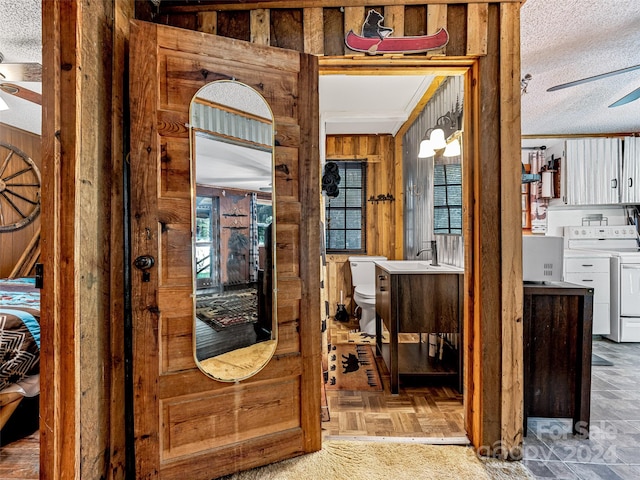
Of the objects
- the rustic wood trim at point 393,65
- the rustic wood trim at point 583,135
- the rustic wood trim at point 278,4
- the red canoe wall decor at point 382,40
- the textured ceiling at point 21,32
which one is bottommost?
the rustic wood trim at point 393,65

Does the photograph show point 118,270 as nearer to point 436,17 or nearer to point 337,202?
point 436,17

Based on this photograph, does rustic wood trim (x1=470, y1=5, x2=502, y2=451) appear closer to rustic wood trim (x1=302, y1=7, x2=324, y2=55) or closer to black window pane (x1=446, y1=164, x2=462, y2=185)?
rustic wood trim (x1=302, y1=7, x2=324, y2=55)

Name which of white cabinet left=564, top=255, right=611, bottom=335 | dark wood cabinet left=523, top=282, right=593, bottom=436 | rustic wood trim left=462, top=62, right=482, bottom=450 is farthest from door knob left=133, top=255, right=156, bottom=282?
white cabinet left=564, top=255, right=611, bottom=335

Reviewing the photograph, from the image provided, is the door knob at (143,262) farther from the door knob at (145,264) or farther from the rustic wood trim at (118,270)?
the rustic wood trim at (118,270)

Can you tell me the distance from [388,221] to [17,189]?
4.41 metres

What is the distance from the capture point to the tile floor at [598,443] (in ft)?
5.18

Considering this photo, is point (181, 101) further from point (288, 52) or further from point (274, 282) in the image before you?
point (274, 282)

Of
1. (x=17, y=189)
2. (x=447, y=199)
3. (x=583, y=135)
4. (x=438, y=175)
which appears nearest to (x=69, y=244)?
(x=447, y=199)

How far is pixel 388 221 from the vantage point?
14.7 ft

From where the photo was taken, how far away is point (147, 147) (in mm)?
1442

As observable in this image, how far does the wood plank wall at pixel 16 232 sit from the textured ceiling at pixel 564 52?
0.58 ft

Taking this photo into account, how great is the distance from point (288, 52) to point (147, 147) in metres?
0.78

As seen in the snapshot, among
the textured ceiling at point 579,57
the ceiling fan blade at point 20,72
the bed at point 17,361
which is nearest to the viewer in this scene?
the bed at point 17,361

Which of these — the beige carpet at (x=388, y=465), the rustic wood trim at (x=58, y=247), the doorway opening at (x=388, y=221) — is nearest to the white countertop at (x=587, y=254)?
the doorway opening at (x=388, y=221)
